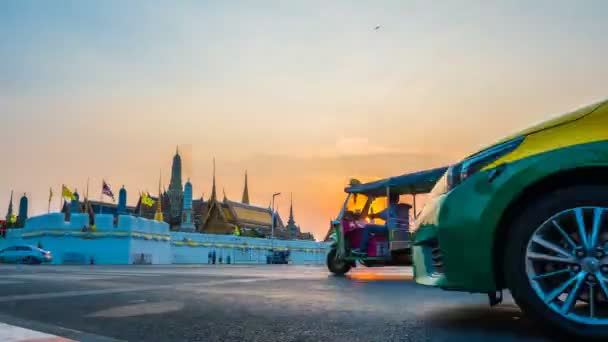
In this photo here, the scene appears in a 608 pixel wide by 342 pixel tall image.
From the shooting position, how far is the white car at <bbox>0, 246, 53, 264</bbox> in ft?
108

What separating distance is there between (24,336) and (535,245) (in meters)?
2.90

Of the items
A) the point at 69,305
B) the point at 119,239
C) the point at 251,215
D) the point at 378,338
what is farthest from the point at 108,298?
the point at 251,215

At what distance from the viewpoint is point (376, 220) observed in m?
11.6

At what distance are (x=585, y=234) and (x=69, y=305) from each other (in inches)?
170

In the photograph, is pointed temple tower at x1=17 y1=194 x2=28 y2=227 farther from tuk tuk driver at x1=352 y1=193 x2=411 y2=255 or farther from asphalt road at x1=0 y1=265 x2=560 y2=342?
asphalt road at x1=0 y1=265 x2=560 y2=342

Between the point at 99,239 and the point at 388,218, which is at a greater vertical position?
the point at 388,218

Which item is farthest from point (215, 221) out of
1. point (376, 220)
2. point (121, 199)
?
point (376, 220)

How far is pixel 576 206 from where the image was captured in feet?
8.40

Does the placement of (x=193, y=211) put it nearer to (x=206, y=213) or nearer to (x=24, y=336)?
(x=206, y=213)

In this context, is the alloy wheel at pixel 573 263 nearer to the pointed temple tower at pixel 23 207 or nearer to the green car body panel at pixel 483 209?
the green car body panel at pixel 483 209

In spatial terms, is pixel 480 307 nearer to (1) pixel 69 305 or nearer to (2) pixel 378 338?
(2) pixel 378 338

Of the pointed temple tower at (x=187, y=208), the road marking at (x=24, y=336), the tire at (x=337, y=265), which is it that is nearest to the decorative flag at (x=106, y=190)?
the pointed temple tower at (x=187, y=208)

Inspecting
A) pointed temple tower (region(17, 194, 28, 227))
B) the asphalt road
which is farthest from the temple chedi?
the asphalt road

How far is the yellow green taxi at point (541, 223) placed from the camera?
2.49 metres
